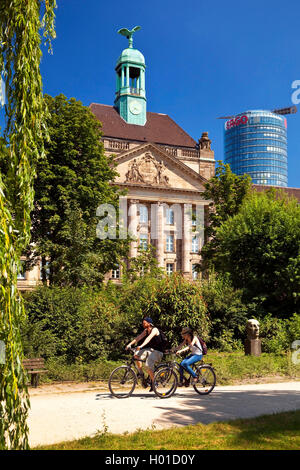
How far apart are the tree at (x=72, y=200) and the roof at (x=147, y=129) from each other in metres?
32.4

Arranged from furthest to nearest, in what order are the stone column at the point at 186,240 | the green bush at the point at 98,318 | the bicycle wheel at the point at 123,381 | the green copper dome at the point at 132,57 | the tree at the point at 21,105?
the green copper dome at the point at 132,57
the stone column at the point at 186,240
the green bush at the point at 98,318
the bicycle wheel at the point at 123,381
the tree at the point at 21,105

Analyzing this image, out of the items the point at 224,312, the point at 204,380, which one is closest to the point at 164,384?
the point at 204,380

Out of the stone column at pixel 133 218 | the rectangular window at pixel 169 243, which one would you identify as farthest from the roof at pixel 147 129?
the rectangular window at pixel 169 243

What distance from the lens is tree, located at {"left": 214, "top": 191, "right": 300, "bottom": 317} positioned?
24625 mm

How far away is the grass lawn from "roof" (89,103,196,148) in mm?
56992

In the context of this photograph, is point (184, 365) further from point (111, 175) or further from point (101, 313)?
point (111, 175)

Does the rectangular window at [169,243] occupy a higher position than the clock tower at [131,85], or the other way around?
the clock tower at [131,85]

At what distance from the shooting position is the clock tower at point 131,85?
69.1 meters

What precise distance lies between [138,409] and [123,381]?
1.40m

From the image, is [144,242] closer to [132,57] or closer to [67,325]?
[132,57]

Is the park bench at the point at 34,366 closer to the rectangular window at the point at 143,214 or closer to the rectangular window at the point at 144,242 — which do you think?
the rectangular window at the point at 144,242

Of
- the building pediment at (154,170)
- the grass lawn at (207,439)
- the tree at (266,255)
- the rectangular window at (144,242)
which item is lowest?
the grass lawn at (207,439)

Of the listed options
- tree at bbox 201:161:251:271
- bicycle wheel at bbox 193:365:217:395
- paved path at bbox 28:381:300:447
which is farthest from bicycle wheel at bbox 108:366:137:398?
tree at bbox 201:161:251:271

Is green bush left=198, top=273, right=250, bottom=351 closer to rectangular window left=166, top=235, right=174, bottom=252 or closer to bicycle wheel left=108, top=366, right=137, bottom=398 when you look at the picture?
bicycle wheel left=108, top=366, right=137, bottom=398
